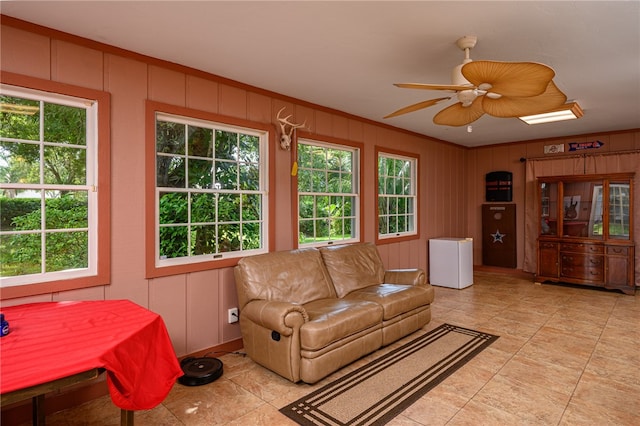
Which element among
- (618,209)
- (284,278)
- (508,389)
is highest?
(618,209)

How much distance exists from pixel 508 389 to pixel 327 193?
8.93 ft

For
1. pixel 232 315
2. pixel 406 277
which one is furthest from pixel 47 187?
pixel 406 277

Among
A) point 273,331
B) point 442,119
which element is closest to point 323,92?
point 442,119

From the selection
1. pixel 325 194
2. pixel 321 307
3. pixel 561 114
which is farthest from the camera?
pixel 325 194

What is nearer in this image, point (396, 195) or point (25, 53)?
point (25, 53)

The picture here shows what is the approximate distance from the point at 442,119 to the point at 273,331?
7.50 ft

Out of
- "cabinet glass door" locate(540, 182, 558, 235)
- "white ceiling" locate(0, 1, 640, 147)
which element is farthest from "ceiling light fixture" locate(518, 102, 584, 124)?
"cabinet glass door" locate(540, 182, 558, 235)

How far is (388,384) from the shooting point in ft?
8.76

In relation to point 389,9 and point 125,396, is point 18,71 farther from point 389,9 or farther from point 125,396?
point 389,9

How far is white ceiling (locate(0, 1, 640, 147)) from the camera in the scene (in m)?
2.19

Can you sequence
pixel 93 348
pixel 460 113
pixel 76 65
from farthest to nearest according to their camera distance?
pixel 460 113, pixel 76 65, pixel 93 348

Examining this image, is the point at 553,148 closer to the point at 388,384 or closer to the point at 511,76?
the point at 511,76

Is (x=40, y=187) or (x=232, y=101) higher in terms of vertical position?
(x=232, y=101)

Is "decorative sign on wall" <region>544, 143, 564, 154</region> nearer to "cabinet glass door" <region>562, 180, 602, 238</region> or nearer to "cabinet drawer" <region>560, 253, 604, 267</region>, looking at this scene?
"cabinet glass door" <region>562, 180, 602, 238</region>
